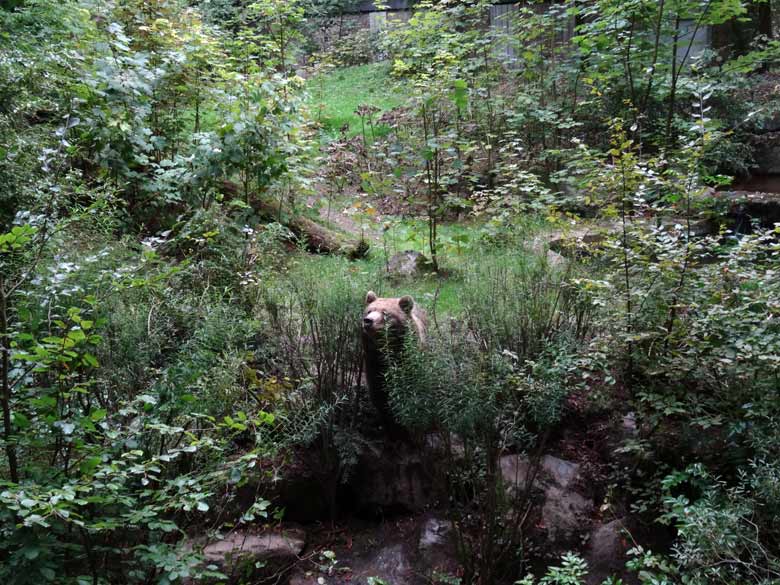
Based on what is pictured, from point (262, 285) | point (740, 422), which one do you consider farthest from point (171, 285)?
point (740, 422)

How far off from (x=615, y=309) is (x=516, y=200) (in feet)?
9.94

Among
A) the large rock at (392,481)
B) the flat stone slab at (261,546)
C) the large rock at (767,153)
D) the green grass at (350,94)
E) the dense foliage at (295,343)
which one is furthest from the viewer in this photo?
the green grass at (350,94)

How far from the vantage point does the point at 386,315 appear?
426cm

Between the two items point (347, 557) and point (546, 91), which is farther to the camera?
point (546, 91)

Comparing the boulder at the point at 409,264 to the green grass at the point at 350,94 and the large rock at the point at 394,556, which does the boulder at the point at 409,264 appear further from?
the green grass at the point at 350,94

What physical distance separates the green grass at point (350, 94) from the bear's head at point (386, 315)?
7.77m

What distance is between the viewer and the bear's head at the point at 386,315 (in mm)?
4180

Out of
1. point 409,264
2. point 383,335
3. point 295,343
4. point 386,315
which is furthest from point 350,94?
point 383,335

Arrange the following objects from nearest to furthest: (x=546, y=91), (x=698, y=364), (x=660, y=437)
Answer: (x=698, y=364)
(x=660, y=437)
(x=546, y=91)

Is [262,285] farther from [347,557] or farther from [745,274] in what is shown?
[745,274]

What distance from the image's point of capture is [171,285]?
5156 millimetres

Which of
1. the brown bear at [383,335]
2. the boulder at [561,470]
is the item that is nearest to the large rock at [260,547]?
the brown bear at [383,335]

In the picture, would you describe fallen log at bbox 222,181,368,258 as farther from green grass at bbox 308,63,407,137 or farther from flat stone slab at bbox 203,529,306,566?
flat stone slab at bbox 203,529,306,566

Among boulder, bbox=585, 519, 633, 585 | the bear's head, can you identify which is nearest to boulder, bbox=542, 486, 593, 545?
boulder, bbox=585, 519, 633, 585
